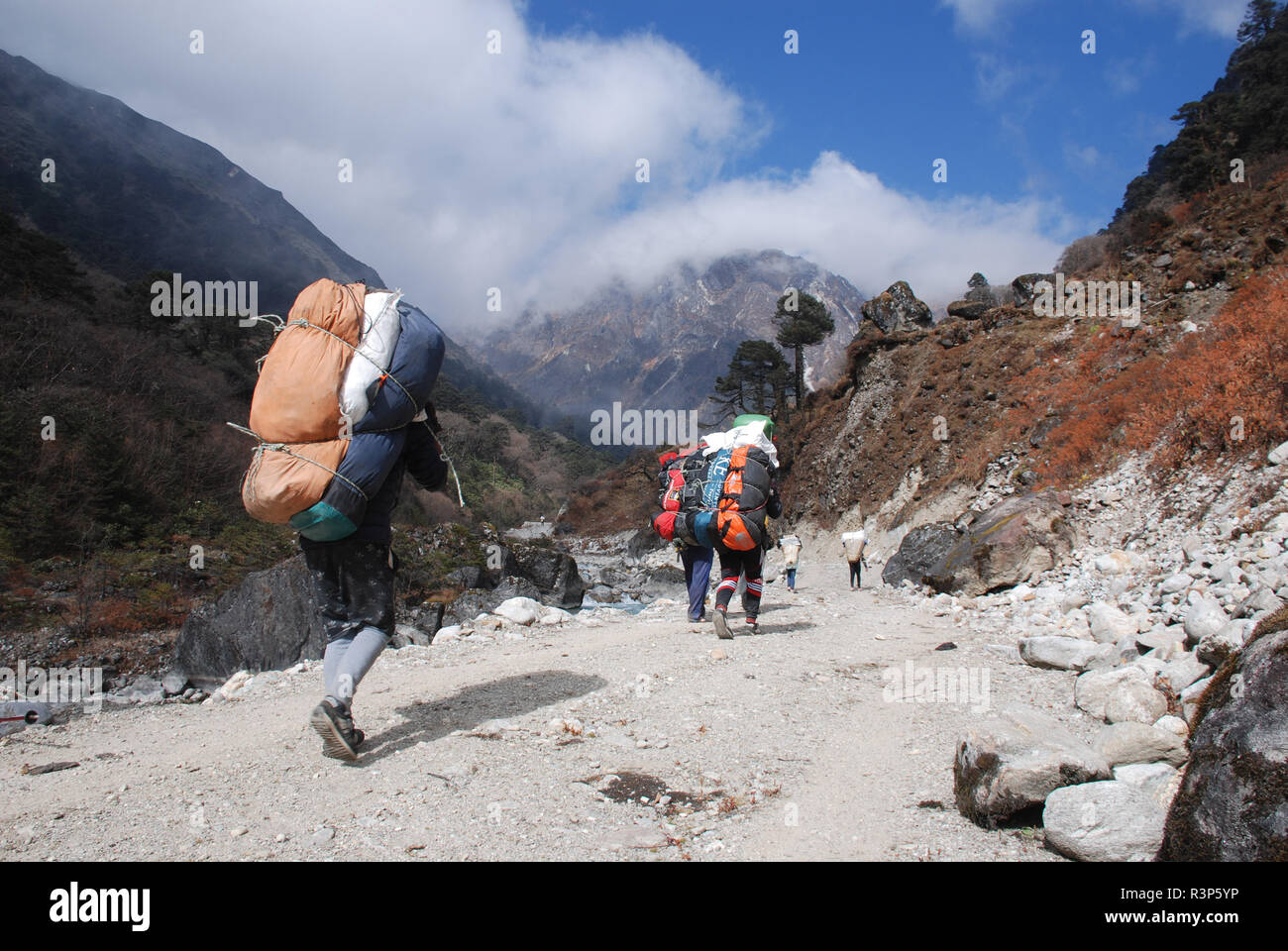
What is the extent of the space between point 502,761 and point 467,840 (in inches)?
34.3

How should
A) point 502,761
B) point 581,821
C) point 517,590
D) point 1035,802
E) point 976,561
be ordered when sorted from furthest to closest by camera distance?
1. point 517,590
2. point 976,561
3. point 502,761
4. point 581,821
5. point 1035,802

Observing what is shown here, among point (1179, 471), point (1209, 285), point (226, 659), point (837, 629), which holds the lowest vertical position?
point (226, 659)

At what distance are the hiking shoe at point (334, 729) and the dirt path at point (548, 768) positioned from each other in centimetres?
10

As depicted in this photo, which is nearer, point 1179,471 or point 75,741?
point 75,741

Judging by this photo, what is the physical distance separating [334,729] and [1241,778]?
11.7 ft

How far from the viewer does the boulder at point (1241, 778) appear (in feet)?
6.09

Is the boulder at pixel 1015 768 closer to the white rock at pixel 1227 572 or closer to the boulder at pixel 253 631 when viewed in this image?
the white rock at pixel 1227 572

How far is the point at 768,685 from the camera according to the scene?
16.5 feet

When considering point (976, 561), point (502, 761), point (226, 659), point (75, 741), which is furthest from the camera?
point (226, 659)

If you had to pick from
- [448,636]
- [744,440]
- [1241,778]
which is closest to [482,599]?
[448,636]

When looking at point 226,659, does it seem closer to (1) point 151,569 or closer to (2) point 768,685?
(1) point 151,569

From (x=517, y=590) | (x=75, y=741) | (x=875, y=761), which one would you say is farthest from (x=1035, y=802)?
(x=517, y=590)

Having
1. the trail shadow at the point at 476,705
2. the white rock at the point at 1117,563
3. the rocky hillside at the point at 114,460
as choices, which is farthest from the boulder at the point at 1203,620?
the rocky hillside at the point at 114,460

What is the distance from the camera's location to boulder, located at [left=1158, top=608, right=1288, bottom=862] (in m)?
1.86
